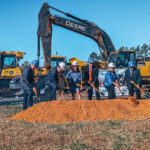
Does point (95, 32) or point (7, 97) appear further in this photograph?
point (95, 32)

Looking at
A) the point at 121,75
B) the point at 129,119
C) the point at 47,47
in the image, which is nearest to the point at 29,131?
the point at 129,119

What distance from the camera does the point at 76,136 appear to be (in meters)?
4.72

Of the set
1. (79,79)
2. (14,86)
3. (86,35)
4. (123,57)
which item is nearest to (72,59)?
(86,35)

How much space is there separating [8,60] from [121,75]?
690 centimetres

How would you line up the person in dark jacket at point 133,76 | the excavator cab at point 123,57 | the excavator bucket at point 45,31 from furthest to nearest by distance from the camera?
the excavator bucket at point 45,31 → the excavator cab at point 123,57 → the person in dark jacket at point 133,76

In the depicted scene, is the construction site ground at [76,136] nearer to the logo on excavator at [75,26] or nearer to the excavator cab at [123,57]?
the excavator cab at [123,57]

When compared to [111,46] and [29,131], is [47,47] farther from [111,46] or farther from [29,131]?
[29,131]

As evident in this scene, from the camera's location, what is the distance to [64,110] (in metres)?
6.98

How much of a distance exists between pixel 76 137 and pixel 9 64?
36.6 ft

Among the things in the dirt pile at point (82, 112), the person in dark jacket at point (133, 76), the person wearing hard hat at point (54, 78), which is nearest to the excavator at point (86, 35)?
the person in dark jacket at point (133, 76)

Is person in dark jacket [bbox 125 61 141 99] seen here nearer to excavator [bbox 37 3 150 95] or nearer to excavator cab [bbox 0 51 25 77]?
excavator [bbox 37 3 150 95]

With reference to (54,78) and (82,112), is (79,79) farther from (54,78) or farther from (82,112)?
(82,112)

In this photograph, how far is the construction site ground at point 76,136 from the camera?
4.10 m

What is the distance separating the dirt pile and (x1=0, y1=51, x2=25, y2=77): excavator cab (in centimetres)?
799
